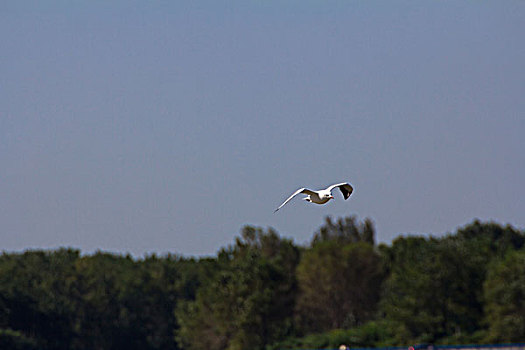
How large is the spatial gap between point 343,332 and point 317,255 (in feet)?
92.1

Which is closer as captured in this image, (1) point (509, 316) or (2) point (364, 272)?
(1) point (509, 316)

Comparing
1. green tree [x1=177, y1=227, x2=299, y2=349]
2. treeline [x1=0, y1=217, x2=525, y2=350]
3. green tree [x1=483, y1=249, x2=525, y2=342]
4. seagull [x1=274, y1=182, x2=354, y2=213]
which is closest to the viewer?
seagull [x1=274, y1=182, x2=354, y2=213]

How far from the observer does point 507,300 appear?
154 meters

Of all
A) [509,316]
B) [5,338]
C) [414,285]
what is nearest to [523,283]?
[509,316]

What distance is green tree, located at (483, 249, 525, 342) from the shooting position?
Result: 15100 centimetres

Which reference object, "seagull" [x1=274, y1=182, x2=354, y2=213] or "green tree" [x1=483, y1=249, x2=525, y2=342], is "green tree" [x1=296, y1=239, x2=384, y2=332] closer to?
"green tree" [x1=483, y1=249, x2=525, y2=342]

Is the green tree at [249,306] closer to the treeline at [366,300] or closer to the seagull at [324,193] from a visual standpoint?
the treeline at [366,300]

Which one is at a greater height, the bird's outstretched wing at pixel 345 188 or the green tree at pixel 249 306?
the green tree at pixel 249 306

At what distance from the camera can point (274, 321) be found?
7515 inches

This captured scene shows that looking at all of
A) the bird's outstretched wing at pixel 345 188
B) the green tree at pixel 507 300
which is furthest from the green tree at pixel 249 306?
the bird's outstretched wing at pixel 345 188

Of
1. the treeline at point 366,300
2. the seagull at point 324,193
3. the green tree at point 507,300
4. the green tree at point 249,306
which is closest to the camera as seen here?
the seagull at point 324,193

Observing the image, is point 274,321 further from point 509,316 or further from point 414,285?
point 509,316

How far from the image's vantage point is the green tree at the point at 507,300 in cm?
15100

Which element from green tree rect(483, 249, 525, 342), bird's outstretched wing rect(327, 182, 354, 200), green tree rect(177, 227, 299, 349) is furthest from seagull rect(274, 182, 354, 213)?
green tree rect(177, 227, 299, 349)
